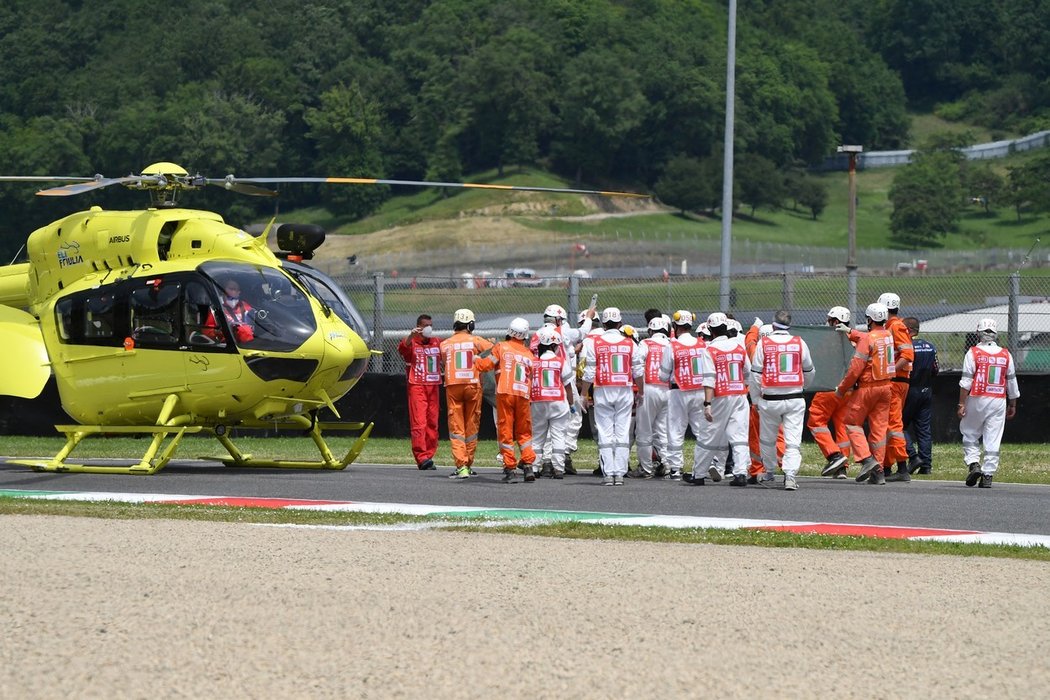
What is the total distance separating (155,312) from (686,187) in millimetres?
86081

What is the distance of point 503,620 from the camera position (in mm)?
8406

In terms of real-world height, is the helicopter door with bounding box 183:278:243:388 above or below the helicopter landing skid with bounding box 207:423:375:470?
above

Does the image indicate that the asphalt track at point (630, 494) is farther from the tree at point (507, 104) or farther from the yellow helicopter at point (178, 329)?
the tree at point (507, 104)

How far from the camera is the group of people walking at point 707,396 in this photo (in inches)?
623

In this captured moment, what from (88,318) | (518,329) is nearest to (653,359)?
(518,329)

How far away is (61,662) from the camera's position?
24.5ft

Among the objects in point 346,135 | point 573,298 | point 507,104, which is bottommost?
point 573,298

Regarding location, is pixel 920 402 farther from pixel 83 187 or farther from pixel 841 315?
pixel 83 187

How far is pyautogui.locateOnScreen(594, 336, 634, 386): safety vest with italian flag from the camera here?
16.1 metres

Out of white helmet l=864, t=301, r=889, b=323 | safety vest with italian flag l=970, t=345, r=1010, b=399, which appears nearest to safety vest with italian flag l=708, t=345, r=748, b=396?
white helmet l=864, t=301, r=889, b=323

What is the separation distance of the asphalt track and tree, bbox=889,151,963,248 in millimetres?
90431

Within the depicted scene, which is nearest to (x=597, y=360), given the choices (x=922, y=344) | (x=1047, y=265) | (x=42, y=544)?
(x=922, y=344)

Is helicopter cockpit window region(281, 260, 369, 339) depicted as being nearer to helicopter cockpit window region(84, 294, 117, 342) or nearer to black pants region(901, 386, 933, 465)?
helicopter cockpit window region(84, 294, 117, 342)

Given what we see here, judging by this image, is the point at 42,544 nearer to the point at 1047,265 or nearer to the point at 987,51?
the point at 1047,265
